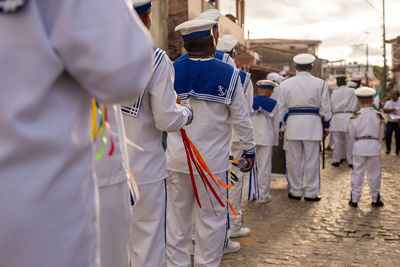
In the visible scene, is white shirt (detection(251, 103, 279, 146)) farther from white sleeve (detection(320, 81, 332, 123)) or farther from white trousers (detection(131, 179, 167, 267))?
white trousers (detection(131, 179, 167, 267))

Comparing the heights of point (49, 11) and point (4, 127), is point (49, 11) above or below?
above

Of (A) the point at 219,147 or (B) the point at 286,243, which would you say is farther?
(B) the point at 286,243

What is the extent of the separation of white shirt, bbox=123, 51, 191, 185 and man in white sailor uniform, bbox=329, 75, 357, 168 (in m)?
8.64

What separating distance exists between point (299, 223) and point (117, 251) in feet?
13.9

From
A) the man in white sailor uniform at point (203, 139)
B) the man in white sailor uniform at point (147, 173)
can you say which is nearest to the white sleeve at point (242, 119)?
the man in white sailor uniform at point (203, 139)

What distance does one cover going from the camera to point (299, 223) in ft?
19.3

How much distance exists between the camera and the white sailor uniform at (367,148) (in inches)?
262

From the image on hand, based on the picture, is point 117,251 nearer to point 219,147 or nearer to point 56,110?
point 56,110

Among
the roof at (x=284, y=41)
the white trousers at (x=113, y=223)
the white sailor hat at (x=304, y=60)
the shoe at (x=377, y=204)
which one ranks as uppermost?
the roof at (x=284, y=41)

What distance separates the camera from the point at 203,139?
3.90 meters

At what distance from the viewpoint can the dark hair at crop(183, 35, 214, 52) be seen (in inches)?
149

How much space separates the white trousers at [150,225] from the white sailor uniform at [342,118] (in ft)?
28.2

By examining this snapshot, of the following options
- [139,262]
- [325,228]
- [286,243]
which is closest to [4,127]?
[139,262]

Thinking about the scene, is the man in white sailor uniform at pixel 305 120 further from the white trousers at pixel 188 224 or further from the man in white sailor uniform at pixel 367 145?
the white trousers at pixel 188 224
